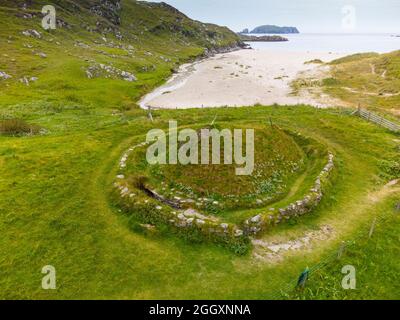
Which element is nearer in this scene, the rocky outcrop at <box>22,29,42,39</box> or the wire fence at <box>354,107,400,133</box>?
the wire fence at <box>354,107,400,133</box>

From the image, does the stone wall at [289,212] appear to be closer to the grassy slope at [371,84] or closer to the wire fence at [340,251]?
the wire fence at [340,251]

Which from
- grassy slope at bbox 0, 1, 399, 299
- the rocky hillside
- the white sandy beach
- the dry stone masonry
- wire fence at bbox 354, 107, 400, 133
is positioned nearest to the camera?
grassy slope at bbox 0, 1, 399, 299

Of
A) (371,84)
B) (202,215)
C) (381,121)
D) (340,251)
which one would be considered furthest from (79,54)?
(340,251)

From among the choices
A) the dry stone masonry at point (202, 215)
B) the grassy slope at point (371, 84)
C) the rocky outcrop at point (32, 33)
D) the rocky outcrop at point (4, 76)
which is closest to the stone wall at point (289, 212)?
the dry stone masonry at point (202, 215)

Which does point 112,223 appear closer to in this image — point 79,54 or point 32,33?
point 79,54

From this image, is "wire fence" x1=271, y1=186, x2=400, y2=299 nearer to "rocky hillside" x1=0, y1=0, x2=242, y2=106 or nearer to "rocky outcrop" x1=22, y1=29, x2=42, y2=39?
"rocky hillside" x1=0, y1=0, x2=242, y2=106

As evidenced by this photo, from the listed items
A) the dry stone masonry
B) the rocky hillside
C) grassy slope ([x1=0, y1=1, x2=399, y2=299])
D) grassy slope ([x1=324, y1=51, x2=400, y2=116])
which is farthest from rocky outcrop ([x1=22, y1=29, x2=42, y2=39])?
the dry stone masonry
